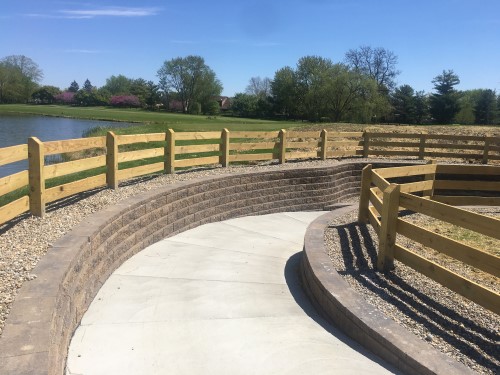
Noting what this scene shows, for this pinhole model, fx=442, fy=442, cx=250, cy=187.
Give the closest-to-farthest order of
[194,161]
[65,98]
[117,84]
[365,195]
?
[365,195] → [194,161] → [65,98] → [117,84]

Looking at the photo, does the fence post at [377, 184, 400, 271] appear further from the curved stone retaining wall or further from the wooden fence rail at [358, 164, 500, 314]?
the curved stone retaining wall

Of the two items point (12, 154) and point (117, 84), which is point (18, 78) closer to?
point (117, 84)

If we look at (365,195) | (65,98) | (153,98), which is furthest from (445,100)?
(65,98)

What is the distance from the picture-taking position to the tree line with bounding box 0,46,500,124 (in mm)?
59188

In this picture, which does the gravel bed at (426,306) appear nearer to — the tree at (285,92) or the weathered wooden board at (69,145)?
the weathered wooden board at (69,145)

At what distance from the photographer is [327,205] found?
11898 millimetres

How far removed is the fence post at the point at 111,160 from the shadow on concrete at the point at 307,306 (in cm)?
338

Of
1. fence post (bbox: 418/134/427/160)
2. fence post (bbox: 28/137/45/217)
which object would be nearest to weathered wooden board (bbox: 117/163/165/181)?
fence post (bbox: 28/137/45/217)

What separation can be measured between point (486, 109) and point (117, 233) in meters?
66.2

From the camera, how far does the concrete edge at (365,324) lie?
3285 millimetres

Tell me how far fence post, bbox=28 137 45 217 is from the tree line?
2180 inches

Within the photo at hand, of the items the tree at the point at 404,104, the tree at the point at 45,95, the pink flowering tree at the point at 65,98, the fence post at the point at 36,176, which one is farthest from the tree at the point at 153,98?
the fence post at the point at 36,176

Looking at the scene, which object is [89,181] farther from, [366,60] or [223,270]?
[366,60]

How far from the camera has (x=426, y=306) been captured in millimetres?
4441
